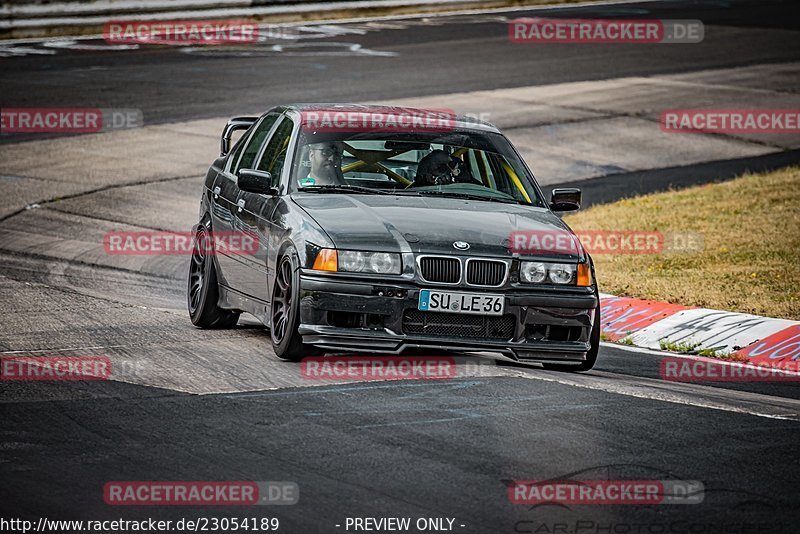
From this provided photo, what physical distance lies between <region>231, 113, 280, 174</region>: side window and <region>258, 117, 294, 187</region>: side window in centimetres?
23

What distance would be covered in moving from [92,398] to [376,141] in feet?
9.70

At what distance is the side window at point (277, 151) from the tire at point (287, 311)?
99 cm

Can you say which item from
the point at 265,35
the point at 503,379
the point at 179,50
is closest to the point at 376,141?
the point at 503,379

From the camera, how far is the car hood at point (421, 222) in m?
8.55

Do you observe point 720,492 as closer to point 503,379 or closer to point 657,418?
point 657,418

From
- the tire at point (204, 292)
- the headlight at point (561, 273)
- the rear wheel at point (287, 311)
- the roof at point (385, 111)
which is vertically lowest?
the tire at point (204, 292)

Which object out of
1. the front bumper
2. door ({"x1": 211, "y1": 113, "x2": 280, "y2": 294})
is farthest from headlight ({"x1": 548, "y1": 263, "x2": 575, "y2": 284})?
door ({"x1": 211, "y1": 113, "x2": 280, "y2": 294})

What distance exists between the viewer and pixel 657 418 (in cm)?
757

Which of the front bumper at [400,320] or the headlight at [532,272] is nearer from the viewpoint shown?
the front bumper at [400,320]

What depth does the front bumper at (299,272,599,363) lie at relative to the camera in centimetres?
843

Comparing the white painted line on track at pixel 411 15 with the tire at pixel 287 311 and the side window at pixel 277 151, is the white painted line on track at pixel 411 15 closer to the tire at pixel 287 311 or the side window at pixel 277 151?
the side window at pixel 277 151

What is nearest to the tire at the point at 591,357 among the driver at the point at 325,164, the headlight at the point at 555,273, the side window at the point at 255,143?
the headlight at the point at 555,273

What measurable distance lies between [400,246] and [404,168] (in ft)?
4.53

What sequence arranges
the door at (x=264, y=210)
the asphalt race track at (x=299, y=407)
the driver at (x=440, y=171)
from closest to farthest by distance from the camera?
the asphalt race track at (x=299, y=407) < the door at (x=264, y=210) < the driver at (x=440, y=171)
